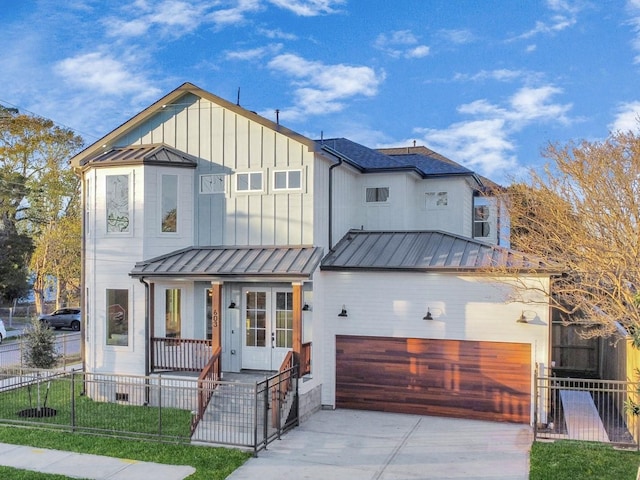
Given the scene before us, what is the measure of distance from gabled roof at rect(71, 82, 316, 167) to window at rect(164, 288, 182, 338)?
4218 millimetres

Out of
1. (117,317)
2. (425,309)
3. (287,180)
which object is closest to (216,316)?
(117,317)

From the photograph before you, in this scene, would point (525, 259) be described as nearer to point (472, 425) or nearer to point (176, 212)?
point (472, 425)

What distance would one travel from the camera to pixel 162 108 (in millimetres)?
13633

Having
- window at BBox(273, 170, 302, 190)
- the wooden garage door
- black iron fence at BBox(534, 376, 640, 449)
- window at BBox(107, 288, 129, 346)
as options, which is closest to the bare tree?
black iron fence at BBox(534, 376, 640, 449)

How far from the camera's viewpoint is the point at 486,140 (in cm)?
2045

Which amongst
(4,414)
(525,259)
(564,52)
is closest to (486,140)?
(564,52)

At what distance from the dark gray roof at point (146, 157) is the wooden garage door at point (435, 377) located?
18.5ft

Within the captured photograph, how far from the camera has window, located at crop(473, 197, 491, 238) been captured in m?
19.0

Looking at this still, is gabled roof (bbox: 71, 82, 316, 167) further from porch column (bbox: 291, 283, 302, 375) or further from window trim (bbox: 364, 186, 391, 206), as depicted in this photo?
window trim (bbox: 364, 186, 391, 206)

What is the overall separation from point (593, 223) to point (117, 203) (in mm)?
10272

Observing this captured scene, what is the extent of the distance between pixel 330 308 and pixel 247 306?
1.98 meters

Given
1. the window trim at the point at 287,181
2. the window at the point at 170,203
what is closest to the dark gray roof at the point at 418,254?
the window trim at the point at 287,181

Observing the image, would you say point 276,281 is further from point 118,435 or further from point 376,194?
point 376,194

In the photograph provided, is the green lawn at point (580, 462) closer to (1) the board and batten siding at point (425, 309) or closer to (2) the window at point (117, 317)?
(1) the board and batten siding at point (425, 309)
